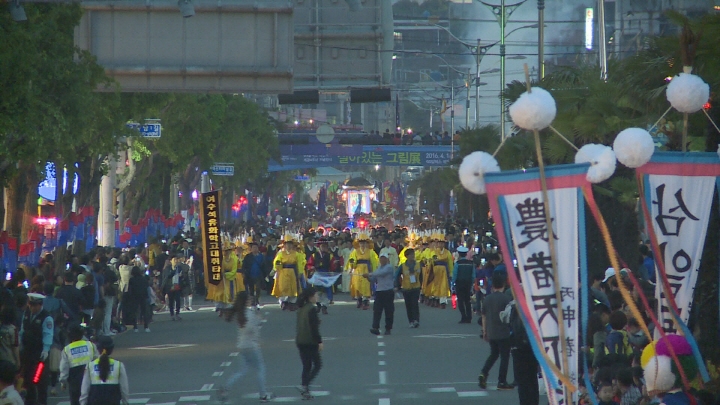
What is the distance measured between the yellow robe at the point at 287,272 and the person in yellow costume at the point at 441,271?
3213 millimetres

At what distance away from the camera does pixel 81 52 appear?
22688 millimetres

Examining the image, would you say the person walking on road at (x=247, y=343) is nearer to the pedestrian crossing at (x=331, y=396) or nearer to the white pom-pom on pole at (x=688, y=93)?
the pedestrian crossing at (x=331, y=396)

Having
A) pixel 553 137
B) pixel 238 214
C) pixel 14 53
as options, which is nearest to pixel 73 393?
pixel 14 53

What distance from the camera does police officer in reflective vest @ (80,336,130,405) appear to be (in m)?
12.5

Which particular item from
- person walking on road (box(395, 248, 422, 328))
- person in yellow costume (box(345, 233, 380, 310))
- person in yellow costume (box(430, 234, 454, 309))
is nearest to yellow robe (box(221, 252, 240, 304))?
person in yellow costume (box(345, 233, 380, 310))

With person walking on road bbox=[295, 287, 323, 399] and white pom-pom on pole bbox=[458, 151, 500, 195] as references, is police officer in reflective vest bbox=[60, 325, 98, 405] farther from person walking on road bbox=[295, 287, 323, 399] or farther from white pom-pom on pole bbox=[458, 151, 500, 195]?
white pom-pom on pole bbox=[458, 151, 500, 195]

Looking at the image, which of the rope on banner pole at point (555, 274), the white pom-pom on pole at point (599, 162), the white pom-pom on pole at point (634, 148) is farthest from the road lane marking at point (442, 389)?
the white pom-pom on pole at point (599, 162)

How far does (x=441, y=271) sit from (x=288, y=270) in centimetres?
369

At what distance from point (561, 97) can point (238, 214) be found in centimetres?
5564

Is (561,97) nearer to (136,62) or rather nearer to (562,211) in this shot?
(136,62)

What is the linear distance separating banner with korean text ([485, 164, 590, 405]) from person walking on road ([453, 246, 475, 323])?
17.0m

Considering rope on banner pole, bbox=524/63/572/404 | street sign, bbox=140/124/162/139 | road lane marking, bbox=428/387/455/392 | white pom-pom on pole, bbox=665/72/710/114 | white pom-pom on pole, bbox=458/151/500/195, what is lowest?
road lane marking, bbox=428/387/455/392

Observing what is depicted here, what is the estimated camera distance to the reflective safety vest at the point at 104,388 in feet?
41.1

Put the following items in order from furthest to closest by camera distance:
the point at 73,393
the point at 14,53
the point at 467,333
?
the point at 467,333 → the point at 14,53 → the point at 73,393
